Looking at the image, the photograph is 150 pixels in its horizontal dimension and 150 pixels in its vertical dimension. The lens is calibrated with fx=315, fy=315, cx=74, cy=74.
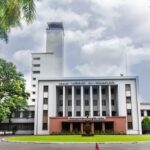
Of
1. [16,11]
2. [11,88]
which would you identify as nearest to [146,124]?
[11,88]

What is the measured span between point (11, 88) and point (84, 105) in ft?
55.5

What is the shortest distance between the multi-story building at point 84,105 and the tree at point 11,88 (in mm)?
5632

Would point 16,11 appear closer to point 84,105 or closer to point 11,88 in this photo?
point 11,88

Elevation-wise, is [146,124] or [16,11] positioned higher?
[16,11]

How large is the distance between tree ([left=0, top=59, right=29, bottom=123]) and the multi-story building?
5.63 meters

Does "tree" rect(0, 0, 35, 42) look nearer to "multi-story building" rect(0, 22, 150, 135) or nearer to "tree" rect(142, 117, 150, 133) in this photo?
"multi-story building" rect(0, 22, 150, 135)

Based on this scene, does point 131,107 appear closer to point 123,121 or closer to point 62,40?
point 123,121

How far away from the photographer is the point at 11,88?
57594mm

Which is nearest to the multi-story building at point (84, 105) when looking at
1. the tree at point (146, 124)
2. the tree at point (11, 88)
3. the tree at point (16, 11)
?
the tree at point (146, 124)

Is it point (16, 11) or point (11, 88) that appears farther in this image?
point (11, 88)

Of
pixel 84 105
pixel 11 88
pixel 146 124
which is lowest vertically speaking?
pixel 146 124

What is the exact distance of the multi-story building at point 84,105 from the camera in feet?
201

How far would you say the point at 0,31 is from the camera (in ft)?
51.8

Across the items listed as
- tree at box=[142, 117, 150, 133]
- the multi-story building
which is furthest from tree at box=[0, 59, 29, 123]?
tree at box=[142, 117, 150, 133]
